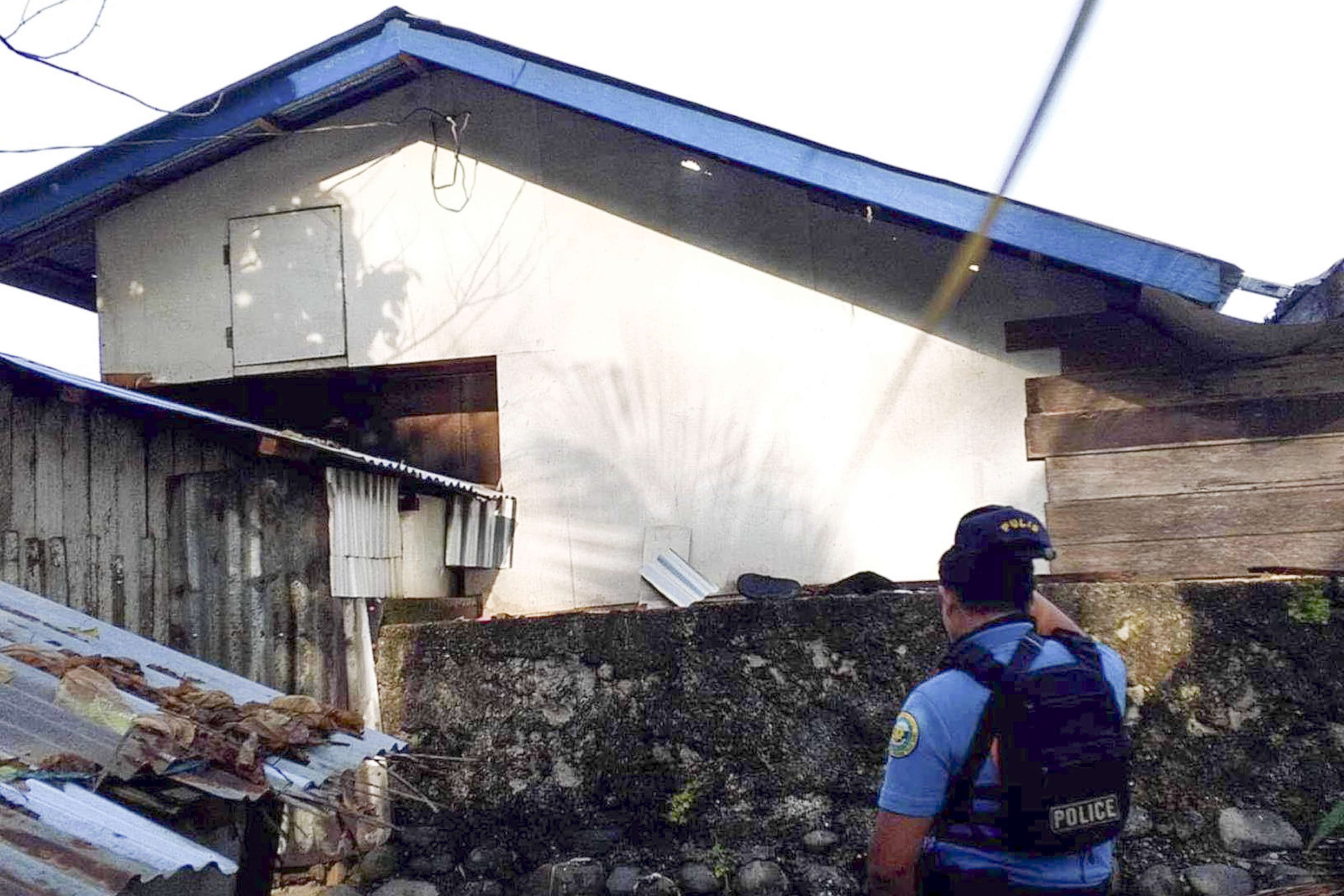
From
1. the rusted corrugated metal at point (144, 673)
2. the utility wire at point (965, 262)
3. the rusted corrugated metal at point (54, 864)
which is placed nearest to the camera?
the rusted corrugated metal at point (54, 864)

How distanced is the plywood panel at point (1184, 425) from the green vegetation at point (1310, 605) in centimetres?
112

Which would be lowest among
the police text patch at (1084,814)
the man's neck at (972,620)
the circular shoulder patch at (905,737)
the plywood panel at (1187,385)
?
the police text patch at (1084,814)

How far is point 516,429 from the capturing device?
802cm

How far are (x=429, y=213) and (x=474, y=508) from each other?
1.96 meters

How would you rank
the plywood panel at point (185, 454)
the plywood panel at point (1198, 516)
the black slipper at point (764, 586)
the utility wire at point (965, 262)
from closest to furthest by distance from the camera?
the utility wire at point (965, 262) → the plywood panel at point (185, 454) → the plywood panel at point (1198, 516) → the black slipper at point (764, 586)

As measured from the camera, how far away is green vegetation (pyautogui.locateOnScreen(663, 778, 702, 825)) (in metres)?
6.33

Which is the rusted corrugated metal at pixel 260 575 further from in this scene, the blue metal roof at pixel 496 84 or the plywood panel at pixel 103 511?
the blue metal roof at pixel 496 84

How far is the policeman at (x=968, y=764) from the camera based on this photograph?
2.87m

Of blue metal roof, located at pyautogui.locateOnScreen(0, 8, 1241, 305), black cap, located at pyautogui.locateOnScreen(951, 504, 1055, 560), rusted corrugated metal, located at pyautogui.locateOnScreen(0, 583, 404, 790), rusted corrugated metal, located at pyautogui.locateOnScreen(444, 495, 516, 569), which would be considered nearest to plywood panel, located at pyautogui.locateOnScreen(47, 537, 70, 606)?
rusted corrugated metal, located at pyautogui.locateOnScreen(0, 583, 404, 790)

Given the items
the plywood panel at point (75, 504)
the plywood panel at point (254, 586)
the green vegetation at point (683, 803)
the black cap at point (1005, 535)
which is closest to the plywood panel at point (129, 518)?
the plywood panel at point (75, 504)

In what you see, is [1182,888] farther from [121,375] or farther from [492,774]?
[121,375]

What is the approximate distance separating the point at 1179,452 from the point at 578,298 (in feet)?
11.6

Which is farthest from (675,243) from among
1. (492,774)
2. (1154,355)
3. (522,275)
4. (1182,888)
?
(1182,888)

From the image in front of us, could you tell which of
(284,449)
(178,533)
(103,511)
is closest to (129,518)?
(103,511)
